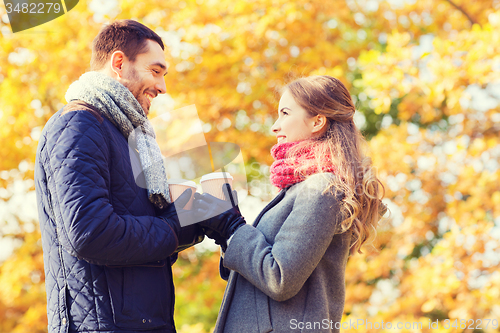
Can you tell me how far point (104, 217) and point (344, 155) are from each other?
974mm

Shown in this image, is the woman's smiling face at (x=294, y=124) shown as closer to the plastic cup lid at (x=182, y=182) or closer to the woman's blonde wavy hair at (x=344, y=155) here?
the woman's blonde wavy hair at (x=344, y=155)

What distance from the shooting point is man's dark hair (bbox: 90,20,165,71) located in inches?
71.0

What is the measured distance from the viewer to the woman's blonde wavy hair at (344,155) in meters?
1.65

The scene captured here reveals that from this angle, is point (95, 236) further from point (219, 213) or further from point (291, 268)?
point (291, 268)

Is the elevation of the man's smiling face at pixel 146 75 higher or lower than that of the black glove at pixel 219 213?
higher

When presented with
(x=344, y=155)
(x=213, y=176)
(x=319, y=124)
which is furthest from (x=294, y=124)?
(x=213, y=176)

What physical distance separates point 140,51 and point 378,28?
12.5 feet

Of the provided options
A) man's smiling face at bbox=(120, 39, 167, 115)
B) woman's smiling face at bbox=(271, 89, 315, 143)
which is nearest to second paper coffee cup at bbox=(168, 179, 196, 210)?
man's smiling face at bbox=(120, 39, 167, 115)

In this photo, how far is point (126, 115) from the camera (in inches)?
Answer: 65.6

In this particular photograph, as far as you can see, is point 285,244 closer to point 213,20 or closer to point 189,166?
point 189,166

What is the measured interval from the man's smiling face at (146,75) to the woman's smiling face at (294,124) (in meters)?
0.56

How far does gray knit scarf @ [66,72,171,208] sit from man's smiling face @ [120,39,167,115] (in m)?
0.11

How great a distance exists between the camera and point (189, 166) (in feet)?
5.92

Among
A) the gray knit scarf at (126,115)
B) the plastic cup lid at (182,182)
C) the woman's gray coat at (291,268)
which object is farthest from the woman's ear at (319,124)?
the gray knit scarf at (126,115)
